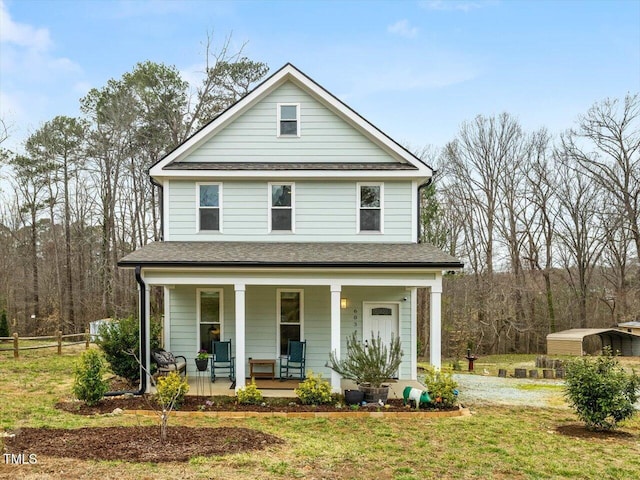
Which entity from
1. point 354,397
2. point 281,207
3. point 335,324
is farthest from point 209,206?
point 354,397

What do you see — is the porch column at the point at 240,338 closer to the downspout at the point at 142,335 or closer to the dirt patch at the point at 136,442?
the downspout at the point at 142,335

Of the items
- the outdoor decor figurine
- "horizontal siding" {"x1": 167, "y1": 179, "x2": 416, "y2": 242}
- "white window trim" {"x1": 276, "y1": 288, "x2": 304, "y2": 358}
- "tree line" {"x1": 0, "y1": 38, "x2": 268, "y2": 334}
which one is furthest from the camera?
"tree line" {"x1": 0, "y1": 38, "x2": 268, "y2": 334}

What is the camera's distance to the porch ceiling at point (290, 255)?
10977 millimetres

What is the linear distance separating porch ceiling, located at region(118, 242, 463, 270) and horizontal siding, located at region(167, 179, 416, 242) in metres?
0.33

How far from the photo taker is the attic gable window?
13.6 meters

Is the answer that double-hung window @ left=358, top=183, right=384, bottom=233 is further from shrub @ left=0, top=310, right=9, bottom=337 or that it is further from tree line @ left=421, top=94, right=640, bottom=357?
shrub @ left=0, top=310, right=9, bottom=337

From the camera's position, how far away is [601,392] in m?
8.83

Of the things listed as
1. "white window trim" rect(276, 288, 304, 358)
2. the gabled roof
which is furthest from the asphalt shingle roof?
"white window trim" rect(276, 288, 304, 358)

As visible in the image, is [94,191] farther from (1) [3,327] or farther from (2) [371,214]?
(2) [371,214]

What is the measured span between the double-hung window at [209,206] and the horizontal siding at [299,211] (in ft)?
0.47

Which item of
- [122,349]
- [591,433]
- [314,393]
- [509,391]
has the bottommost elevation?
[509,391]

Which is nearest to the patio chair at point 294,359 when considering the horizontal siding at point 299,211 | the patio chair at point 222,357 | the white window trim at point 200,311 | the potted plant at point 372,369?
the patio chair at point 222,357

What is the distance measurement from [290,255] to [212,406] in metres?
3.81

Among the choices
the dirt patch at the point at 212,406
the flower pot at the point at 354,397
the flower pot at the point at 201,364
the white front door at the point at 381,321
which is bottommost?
the dirt patch at the point at 212,406
